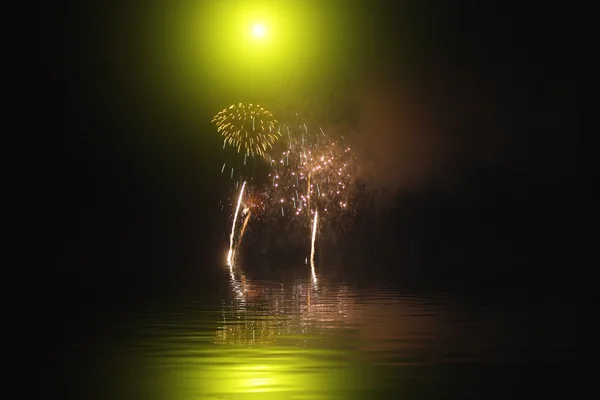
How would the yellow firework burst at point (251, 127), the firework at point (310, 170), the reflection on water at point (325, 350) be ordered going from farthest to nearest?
the firework at point (310, 170) < the yellow firework burst at point (251, 127) < the reflection on water at point (325, 350)

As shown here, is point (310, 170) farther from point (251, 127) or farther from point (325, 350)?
point (325, 350)

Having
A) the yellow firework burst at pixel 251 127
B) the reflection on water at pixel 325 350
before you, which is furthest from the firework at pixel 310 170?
the reflection on water at pixel 325 350

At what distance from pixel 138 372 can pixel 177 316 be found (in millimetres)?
14180

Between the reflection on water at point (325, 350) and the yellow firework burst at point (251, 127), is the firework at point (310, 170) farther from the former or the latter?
the reflection on water at point (325, 350)

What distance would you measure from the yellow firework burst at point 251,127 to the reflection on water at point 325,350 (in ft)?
119

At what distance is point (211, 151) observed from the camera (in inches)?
5167

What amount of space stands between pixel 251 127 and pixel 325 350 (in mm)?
54222

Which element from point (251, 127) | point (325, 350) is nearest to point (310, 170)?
point (251, 127)

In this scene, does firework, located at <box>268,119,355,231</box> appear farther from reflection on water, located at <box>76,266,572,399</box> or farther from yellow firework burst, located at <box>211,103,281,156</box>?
reflection on water, located at <box>76,266,572,399</box>

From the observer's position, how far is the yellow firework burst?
7725 centimetres

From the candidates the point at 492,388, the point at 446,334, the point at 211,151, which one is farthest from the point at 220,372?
the point at 211,151

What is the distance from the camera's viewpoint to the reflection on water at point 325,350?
1877 cm

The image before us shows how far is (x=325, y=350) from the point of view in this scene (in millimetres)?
24516

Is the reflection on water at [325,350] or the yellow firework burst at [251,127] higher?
the yellow firework burst at [251,127]
